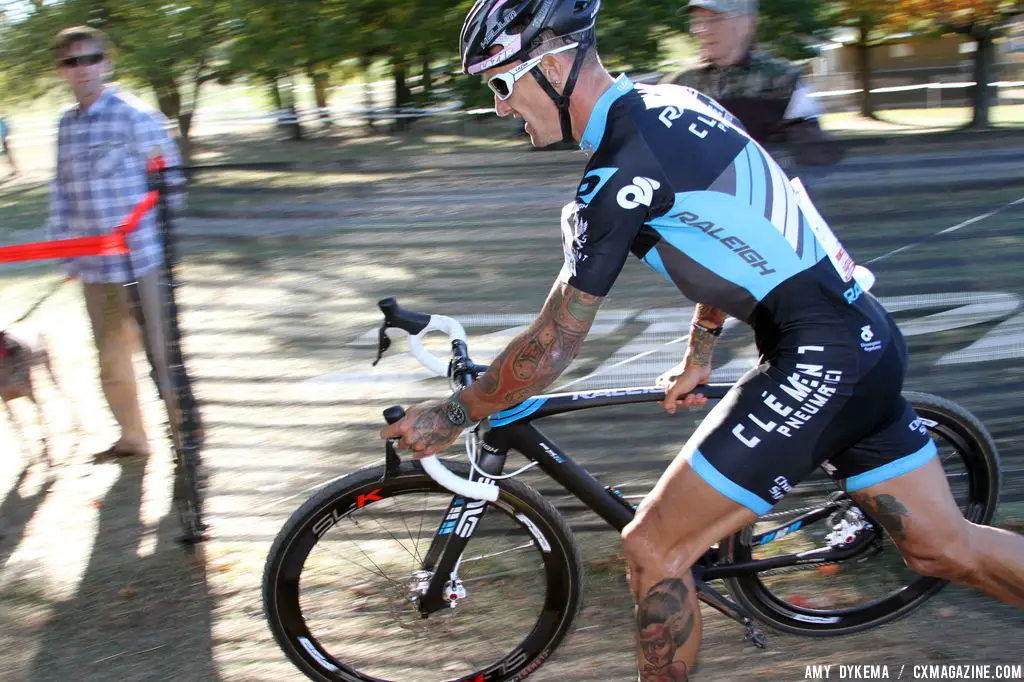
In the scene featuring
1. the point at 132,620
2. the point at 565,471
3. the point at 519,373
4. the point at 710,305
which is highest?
the point at 710,305

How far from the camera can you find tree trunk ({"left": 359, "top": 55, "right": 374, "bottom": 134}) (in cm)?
1277

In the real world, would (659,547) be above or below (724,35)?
below

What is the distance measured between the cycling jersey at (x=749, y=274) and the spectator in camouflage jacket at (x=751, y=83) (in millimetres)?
1358

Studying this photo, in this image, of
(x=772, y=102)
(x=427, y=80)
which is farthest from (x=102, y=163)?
(x=427, y=80)

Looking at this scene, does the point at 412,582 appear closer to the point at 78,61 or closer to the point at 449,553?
the point at 449,553

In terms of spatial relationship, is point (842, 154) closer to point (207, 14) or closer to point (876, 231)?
point (876, 231)

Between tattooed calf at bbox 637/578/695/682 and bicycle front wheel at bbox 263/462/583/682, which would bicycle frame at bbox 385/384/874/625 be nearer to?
bicycle front wheel at bbox 263/462/583/682

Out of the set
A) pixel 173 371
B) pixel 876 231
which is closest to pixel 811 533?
pixel 876 231

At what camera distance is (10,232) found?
11.9 m

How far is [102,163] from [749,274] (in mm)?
3378

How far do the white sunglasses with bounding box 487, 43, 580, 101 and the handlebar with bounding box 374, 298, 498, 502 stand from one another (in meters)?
0.73

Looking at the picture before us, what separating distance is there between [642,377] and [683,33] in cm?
885

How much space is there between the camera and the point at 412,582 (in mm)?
3119

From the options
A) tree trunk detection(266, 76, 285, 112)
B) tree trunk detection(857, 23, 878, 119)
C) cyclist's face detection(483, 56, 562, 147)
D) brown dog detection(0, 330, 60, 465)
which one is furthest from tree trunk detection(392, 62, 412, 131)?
tree trunk detection(857, 23, 878, 119)
